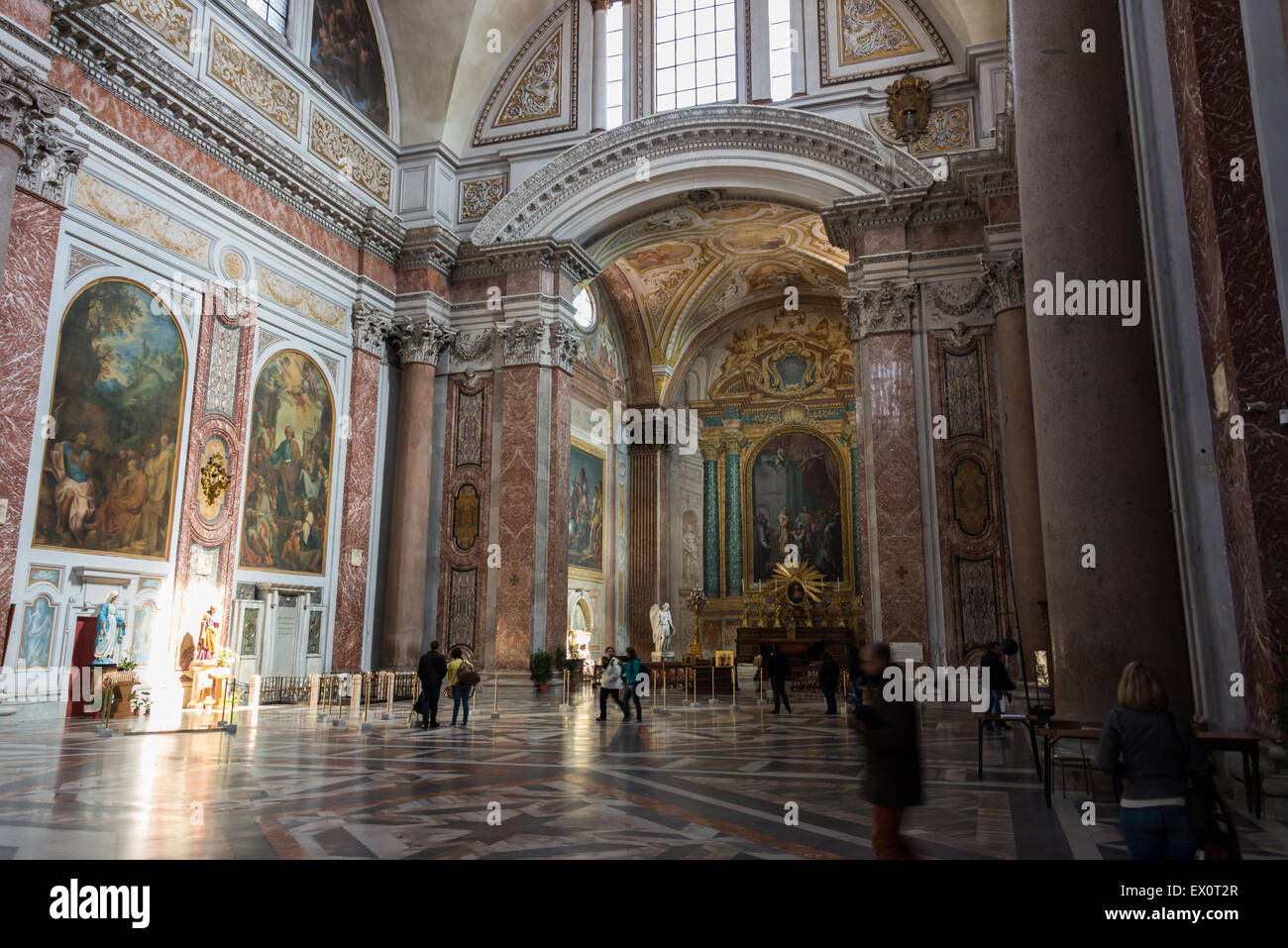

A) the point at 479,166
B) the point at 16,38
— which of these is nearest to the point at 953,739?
the point at 16,38

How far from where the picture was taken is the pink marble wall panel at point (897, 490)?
16.0 metres

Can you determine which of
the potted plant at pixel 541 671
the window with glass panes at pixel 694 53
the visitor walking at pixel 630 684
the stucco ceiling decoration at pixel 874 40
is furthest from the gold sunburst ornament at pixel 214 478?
the stucco ceiling decoration at pixel 874 40

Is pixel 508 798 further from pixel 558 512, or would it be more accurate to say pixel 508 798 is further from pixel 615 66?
pixel 615 66

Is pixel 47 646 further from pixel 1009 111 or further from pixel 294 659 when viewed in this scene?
pixel 1009 111

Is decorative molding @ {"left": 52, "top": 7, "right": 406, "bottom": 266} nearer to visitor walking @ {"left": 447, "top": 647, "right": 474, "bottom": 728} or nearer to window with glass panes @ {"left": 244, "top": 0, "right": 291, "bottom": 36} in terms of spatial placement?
window with glass panes @ {"left": 244, "top": 0, "right": 291, "bottom": 36}

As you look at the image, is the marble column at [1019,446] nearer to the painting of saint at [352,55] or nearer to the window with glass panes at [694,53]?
the window with glass panes at [694,53]

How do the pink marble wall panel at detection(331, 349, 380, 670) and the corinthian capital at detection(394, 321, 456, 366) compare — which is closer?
the pink marble wall panel at detection(331, 349, 380, 670)

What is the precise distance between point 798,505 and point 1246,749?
2441cm

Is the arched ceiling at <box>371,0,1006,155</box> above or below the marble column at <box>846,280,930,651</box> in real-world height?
above

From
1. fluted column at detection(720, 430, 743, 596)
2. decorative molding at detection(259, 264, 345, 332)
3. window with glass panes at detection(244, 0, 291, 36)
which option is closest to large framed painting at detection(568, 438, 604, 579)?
fluted column at detection(720, 430, 743, 596)

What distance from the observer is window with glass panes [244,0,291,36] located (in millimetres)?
16325

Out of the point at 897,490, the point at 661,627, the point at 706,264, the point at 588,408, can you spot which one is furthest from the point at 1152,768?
the point at 706,264

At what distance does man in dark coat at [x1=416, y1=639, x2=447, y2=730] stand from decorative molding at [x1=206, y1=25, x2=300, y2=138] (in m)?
10.3

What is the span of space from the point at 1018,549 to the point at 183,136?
14.5m
